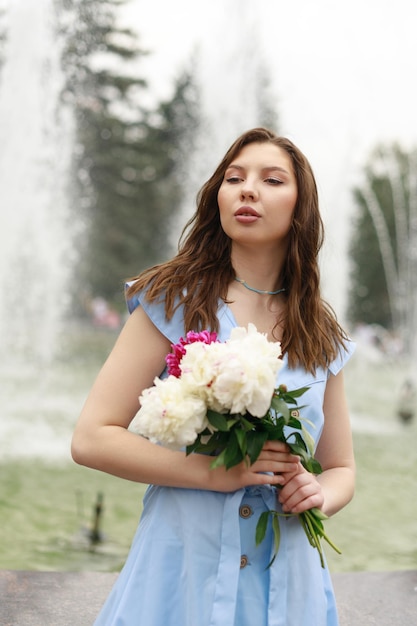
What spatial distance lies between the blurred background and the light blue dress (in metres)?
1.13

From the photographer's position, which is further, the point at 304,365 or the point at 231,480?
the point at 304,365

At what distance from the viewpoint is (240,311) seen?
1859 millimetres

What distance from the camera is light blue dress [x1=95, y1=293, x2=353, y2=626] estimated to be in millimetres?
1617

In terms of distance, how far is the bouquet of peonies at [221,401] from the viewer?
1.42m

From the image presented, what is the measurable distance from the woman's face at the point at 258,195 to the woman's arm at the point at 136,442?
30cm

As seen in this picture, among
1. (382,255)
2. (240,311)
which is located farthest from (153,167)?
(240,311)

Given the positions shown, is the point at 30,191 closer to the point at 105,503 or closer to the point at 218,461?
the point at 105,503

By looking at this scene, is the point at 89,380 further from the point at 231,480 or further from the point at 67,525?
the point at 231,480

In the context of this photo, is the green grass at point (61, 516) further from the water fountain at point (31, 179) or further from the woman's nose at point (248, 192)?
the water fountain at point (31, 179)

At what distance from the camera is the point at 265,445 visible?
61.0 inches

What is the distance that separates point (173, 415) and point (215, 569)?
0.40 m

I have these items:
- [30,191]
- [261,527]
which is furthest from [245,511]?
[30,191]

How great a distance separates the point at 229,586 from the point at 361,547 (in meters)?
3.89

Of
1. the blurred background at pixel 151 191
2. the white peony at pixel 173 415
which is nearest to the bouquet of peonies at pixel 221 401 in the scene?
the white peony at pixel 173 415
